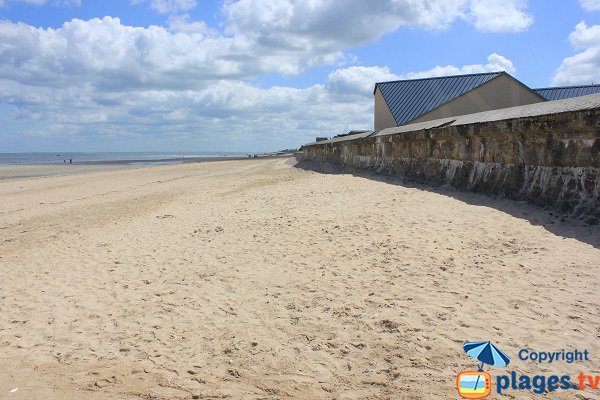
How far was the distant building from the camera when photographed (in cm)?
2061

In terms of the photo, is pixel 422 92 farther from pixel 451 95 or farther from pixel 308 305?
pixel 308 305

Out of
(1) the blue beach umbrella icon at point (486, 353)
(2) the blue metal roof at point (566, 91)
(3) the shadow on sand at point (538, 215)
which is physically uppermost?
(2) the blue metal roof at point (566, 91)

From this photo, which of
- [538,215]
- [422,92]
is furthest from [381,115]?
[538,215]

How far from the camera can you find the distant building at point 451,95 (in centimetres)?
2061

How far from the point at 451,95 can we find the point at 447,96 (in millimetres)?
199

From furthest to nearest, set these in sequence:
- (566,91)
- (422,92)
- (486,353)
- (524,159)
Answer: (566,91) < (422,92) < (524,159) < (486,353)

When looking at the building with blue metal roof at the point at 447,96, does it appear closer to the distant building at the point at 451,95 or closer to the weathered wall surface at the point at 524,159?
the distant building at the point at 451,95

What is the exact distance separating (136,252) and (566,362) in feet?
17.6

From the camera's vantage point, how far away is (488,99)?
2081 cm

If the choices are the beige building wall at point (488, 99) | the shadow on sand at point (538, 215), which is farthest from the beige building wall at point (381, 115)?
the shadow on sand at point (538, 215)

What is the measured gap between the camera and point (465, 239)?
4879 mm

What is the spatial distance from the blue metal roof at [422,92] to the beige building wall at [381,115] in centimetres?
47

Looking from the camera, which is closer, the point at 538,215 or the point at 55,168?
the point at 538,215

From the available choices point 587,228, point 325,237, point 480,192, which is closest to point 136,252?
point 325,237
